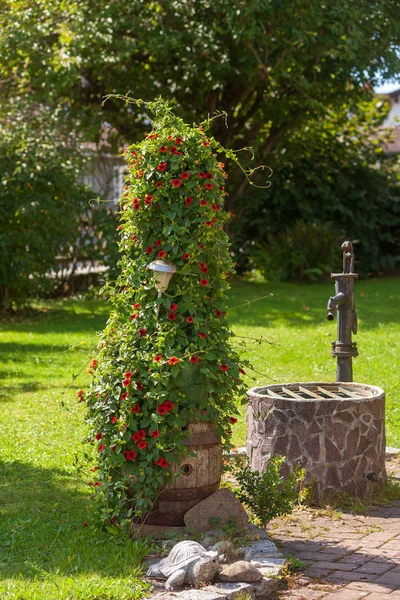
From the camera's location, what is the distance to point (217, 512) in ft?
16.3

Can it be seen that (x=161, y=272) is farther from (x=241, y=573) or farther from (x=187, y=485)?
(x=241, y=573)

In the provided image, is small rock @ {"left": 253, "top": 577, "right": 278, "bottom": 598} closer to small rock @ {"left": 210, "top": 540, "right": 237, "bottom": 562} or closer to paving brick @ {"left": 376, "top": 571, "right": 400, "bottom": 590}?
small rock @ {"left": 210, "top": 540, "right": 237, "bottom": 562}

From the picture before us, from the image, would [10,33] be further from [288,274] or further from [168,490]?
[168,490]

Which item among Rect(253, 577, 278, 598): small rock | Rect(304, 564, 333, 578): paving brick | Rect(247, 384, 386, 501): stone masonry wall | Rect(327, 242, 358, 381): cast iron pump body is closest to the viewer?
Rect(253, 577, 278, 598): small rock

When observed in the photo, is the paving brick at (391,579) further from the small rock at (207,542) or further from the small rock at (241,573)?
the small rock at (207,542)

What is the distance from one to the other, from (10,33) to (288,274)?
7.72 metres

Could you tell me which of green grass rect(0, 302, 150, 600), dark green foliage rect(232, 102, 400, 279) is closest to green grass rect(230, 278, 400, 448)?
dark green foliage rect(232, 102, 400, 279)

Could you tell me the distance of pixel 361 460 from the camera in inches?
232

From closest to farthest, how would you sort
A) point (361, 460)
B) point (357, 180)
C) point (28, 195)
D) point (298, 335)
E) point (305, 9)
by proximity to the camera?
point (361, 460)
point (298, 335)
point (28, 195)
point (305, 9)
point (357, 180)

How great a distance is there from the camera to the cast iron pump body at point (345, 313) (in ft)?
21.9

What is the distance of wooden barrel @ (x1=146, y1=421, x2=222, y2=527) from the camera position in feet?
16.3

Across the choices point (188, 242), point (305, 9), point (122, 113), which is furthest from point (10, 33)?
point (188, 242)

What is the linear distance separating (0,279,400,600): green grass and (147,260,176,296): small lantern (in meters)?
0.50

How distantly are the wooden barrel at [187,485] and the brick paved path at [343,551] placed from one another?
56cm
